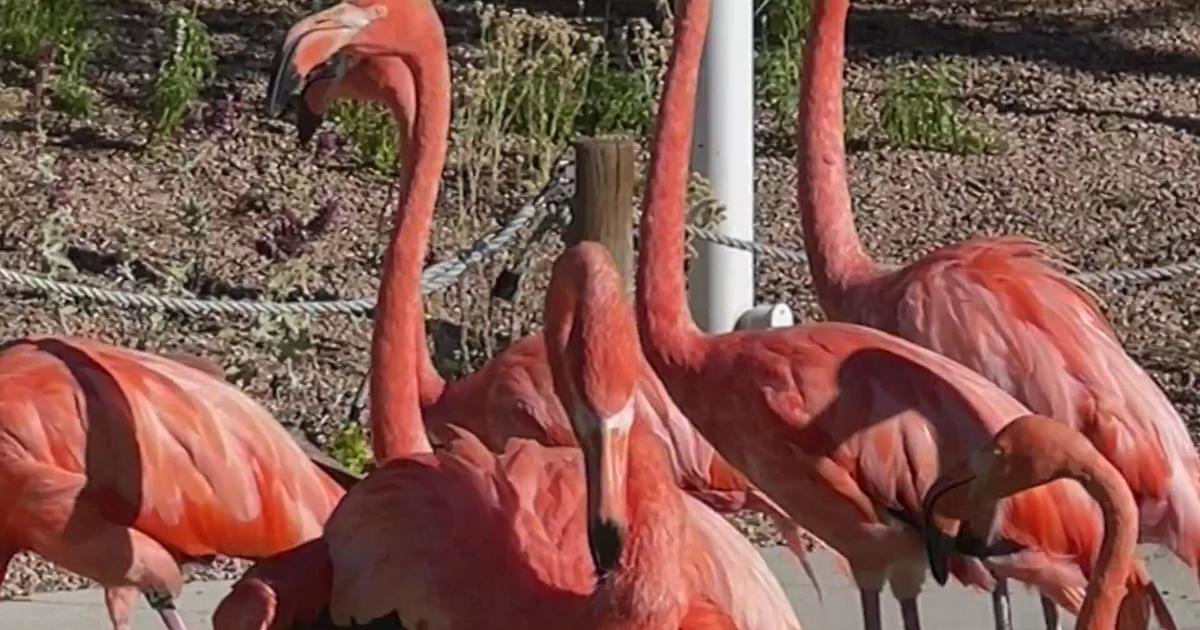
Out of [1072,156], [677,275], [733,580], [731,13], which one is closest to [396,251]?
[677,275]

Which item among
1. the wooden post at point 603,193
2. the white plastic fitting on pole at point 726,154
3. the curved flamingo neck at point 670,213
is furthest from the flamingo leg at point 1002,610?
the white plastic fitting on pole at point 726,154

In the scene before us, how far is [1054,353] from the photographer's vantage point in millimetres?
5336

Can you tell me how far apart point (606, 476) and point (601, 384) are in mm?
151

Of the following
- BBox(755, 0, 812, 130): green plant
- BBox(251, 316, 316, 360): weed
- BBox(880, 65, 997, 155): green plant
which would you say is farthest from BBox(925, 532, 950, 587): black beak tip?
BBox(880, 65, 997, 155): green plant

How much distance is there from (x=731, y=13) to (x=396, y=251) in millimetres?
2460

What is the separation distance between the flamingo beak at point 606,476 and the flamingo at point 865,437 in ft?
4.20

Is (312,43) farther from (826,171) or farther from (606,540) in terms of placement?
(606,540)

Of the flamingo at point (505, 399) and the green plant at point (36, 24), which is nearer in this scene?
the flamingo at point (505, 399)

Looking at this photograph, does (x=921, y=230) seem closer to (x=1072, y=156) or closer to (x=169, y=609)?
(x=1072, y=156)

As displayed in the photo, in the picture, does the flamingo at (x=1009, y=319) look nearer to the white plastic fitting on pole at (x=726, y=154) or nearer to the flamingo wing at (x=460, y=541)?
the flamingo wing at (x=460, y=541)

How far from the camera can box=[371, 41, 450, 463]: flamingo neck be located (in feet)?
17.2

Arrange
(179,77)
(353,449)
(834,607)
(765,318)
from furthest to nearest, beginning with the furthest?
(179,77) → (765,318) → (353,449) → (834,607)

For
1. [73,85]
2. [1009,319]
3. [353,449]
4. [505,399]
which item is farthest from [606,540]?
[73,85]

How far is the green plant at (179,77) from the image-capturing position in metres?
9.77
